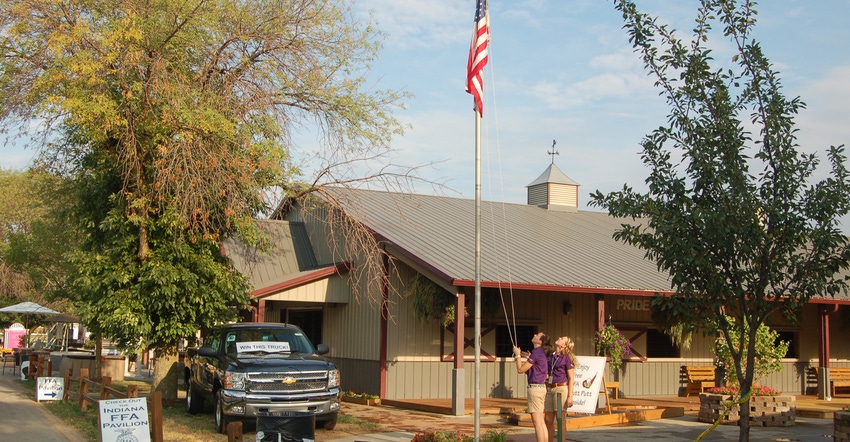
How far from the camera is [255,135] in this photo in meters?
17.2

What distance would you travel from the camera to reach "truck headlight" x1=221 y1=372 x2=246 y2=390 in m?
13.0

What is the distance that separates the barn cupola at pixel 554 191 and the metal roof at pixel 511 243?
547 mm

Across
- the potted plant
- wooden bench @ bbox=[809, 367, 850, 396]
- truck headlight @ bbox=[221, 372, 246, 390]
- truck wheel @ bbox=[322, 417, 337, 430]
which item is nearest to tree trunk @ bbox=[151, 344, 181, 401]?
truck headlight @ bbox=[221, 372, 246, 390]

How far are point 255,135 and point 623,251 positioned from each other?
11.2m

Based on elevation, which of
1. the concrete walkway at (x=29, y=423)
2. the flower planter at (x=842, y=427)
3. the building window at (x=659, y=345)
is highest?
the building window at (x=659, y=345)

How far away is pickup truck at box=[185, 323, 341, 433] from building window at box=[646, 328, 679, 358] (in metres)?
10.6

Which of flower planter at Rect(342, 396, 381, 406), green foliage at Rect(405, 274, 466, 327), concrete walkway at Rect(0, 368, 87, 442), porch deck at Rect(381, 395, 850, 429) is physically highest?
green foliage at Rect(405, 274, 466, 327)

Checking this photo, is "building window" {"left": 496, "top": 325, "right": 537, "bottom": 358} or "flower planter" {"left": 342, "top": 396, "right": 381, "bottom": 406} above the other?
"building window" {"left": 496, "top": 325, "right": 537, "bottom": 358}

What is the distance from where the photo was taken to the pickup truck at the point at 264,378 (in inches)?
511

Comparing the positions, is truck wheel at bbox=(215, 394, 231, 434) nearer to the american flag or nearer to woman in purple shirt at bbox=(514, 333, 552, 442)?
woman in purple shirt at bbox=(514, 333, 552, 442)

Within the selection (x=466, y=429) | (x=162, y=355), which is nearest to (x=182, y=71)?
(x=162, y=355)

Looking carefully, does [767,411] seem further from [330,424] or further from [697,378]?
[330,424]

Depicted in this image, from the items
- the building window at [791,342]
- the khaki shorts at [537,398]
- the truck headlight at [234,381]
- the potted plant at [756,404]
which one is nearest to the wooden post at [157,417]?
the truck headlight at [234,381]

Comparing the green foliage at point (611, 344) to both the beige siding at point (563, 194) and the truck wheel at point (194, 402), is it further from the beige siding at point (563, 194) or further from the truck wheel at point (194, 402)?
the beige siding at point (563, 194)
